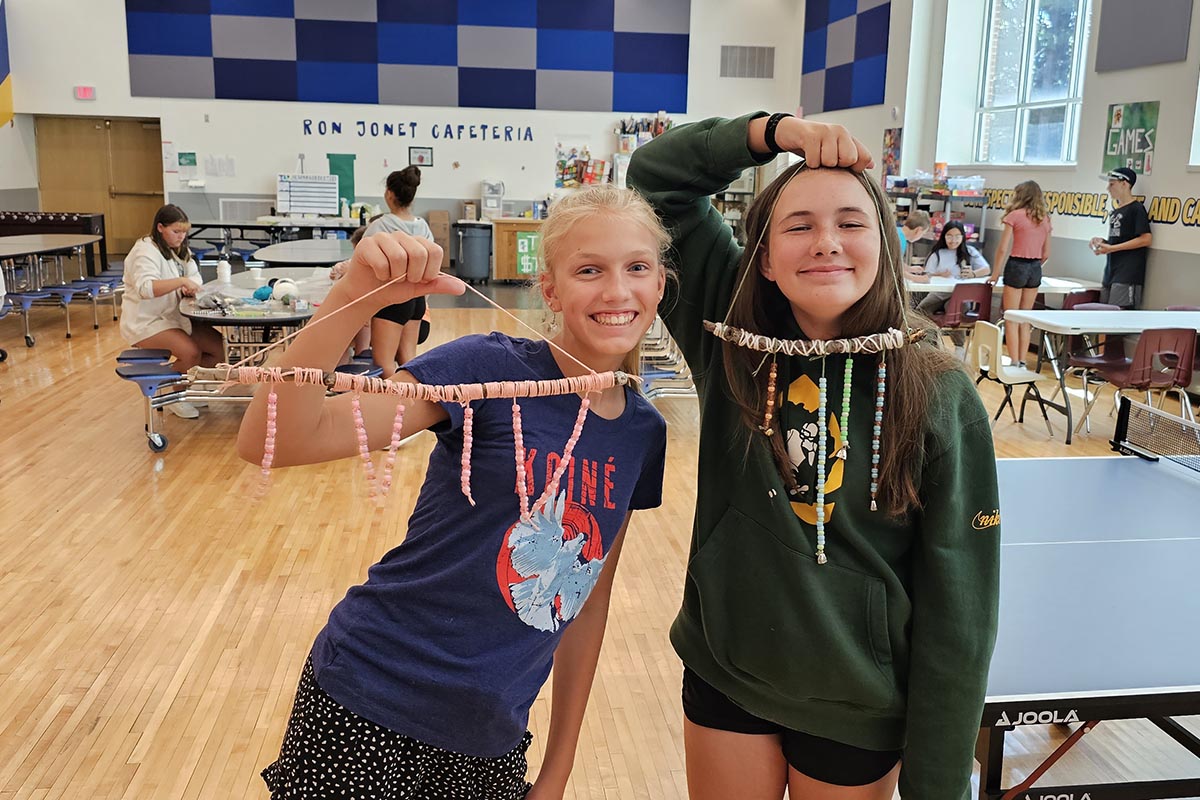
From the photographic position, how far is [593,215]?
128 cm

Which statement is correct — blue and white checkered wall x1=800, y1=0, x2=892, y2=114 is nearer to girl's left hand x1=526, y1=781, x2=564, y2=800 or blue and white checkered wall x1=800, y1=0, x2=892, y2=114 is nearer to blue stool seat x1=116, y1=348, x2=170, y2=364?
blue stool seat x1=116, y1=348, x2=170, y2=364

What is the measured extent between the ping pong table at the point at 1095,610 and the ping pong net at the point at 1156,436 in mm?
116

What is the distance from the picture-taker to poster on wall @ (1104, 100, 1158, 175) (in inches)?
305

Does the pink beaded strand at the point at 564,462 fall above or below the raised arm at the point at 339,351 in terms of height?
below

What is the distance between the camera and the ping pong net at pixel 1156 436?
2.98 metres

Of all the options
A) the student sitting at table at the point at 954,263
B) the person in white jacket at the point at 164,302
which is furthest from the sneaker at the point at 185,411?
the student sitting at table at the point at 954,263

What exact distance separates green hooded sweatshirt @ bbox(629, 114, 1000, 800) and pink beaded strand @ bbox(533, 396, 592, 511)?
24 cm

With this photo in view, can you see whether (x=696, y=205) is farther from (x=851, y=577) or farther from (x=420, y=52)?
(x=420, y=52)

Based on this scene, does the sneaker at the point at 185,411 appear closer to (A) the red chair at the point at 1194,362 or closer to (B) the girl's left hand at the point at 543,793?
(B) the girl's left hand at the point at 543,793

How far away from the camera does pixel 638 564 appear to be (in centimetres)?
389

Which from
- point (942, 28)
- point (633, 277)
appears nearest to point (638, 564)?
point (633, 277)

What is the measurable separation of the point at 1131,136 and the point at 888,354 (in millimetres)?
8070

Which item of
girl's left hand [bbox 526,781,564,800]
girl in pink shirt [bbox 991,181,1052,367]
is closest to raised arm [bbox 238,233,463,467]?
girl's left hand [bbox 526,781,564,800]

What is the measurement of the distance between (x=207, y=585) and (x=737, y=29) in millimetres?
12333
